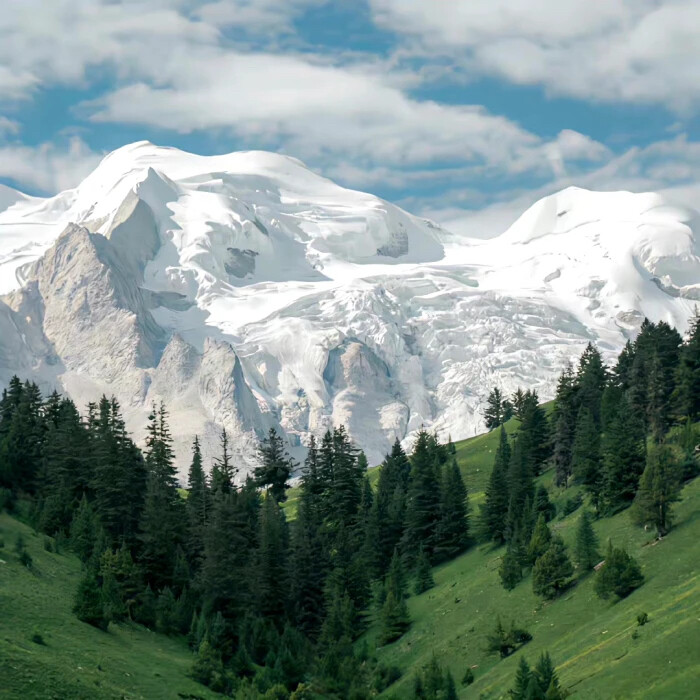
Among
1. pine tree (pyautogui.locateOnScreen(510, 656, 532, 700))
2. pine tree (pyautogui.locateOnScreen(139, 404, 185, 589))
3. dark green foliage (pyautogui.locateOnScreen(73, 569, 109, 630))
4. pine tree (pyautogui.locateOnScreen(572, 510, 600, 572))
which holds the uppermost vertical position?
pine tree (pyautogui.locateOnScreen(139, 404, 185, 589))

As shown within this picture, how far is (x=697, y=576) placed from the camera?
78.1 meters

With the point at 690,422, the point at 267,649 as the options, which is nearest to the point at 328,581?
the point at 267,649

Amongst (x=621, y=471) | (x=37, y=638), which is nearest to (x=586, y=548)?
(x=621, y=471)

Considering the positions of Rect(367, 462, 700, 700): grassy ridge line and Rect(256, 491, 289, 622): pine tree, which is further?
Rect(256, 491, 289, 622): pine tree

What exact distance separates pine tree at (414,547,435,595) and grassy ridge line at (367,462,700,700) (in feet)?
3.27

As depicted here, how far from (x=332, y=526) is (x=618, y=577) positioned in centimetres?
5392

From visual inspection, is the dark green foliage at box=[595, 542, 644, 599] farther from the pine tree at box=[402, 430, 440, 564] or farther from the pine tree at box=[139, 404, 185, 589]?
the pine tree at box=[402, 430, 440, 564]

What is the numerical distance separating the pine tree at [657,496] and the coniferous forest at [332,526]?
149 millimetres

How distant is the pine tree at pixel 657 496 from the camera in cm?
8962

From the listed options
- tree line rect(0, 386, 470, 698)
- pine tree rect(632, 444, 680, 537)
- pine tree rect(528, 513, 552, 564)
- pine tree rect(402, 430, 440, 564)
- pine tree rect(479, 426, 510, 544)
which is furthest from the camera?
pine tree rect(402, 430, 440, 564)

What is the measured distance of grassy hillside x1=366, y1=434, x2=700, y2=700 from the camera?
216 ft

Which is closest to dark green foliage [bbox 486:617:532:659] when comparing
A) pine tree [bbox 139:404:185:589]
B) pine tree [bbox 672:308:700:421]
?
pine tree [bbox 139:404:185:589]

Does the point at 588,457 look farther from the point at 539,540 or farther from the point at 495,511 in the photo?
the point at 539,540

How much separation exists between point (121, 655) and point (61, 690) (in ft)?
49.8
